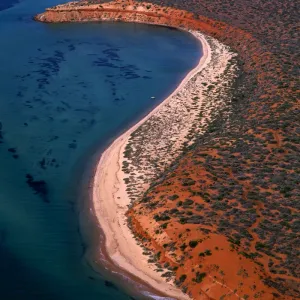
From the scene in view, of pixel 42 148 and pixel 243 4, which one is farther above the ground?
pixel 243 4

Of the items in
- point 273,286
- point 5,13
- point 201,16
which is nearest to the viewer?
point 273,286

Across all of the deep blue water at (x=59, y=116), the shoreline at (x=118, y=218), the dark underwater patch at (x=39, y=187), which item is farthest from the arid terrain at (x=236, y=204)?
the dark underwater patch at (x=39, y=187)

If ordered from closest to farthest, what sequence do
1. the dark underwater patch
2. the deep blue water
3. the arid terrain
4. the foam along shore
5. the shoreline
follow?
1. the arid terrain
2. the shoreline
3. the foam along shore
4. the deep blue water
5. the dark underwater patch

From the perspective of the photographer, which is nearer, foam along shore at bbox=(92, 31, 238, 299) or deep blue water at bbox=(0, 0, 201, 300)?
foam along shore at bbox=(92, 31, 238, 299)

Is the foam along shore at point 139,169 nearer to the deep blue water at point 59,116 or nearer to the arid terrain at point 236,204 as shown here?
the arid terrain at point 236,204

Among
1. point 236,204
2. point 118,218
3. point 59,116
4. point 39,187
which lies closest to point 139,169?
point 118,218

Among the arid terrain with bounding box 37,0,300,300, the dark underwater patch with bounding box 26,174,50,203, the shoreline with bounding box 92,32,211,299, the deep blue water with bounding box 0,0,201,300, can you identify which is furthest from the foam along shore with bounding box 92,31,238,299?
the dark underwater patch with bounding box 26,174,50,203

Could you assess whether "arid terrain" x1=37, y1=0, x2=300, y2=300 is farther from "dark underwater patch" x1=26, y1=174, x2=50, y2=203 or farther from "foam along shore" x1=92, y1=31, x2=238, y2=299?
"dark underwater patch" x1=26, y1=174, x2=50, y2=203

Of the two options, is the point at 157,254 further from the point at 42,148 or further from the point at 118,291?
the point at 42,148

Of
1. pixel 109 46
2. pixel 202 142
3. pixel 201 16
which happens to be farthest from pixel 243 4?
pixel 202 142
